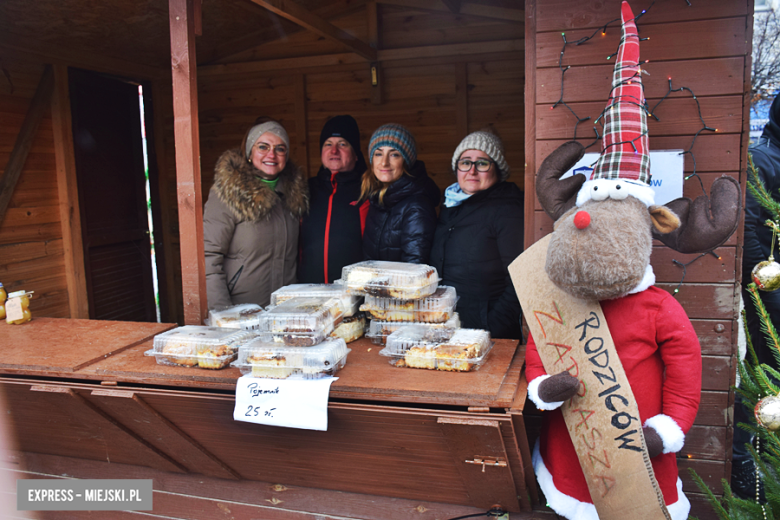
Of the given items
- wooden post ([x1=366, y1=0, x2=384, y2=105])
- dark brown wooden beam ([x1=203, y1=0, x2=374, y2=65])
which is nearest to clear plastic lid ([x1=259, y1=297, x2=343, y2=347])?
wooden post ([x1=366, y1=0, x2=384, y2=105])

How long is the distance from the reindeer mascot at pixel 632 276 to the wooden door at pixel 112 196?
4.01 meters

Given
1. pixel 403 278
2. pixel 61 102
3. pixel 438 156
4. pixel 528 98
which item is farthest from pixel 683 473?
pixel 61 102

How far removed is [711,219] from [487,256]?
3.43 feet

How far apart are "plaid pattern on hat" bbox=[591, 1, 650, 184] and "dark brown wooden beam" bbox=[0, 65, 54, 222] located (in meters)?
3.85

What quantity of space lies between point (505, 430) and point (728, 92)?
1355 millimetres

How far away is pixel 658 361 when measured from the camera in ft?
5.00

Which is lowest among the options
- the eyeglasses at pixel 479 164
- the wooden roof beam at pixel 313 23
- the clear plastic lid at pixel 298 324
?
the clear plastic lid at pixel 298 324

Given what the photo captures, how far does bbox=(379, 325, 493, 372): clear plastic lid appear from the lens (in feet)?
5.47

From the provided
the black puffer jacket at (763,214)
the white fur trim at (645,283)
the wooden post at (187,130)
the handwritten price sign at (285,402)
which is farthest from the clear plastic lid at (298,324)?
the black puffer jacket at (763,214)

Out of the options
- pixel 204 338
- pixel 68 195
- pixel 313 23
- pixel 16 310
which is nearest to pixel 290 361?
pixel 204 338

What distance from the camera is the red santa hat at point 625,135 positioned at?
147 cm

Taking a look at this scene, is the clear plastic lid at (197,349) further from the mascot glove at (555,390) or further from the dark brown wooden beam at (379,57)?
the dark brown wooden beam at (379,57)

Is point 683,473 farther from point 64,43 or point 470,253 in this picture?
point 64,43

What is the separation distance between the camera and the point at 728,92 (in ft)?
5.84
